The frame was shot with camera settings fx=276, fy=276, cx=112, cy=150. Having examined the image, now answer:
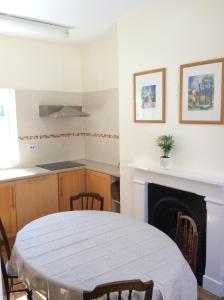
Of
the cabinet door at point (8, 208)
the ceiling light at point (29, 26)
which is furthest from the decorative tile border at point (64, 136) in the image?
the ceiling light at point (29, 26)

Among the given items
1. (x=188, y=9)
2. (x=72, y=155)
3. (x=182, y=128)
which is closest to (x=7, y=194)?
(x=72, y=155)

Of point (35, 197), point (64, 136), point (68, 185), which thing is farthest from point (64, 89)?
point (35, 197)

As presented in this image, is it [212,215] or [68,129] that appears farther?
[68,129]

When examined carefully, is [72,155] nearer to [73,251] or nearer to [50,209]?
[50,209]

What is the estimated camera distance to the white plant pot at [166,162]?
2646mm

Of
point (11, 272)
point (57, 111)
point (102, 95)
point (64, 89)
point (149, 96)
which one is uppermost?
point (64, 89)

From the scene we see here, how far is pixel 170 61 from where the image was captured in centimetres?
260

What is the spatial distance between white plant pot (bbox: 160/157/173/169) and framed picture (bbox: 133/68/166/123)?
38 cm

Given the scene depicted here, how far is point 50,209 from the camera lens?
3.61m

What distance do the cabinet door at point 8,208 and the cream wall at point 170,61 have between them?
4.31ft

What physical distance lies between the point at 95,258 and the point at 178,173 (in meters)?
1.23

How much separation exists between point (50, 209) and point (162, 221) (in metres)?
1.51

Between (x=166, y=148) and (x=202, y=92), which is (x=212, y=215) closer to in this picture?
(x=166, y=148)

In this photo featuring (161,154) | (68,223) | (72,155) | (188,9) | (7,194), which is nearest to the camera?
(68,223)
